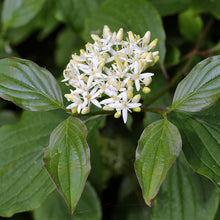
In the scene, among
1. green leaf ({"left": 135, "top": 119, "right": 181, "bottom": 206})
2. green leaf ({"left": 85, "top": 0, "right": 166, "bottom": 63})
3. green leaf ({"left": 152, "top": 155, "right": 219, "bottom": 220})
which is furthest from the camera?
green leaf ({"left": 85, "top": 0, "right": 166, "bottom": 63})

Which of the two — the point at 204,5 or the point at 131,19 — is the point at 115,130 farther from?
the point at 204,5

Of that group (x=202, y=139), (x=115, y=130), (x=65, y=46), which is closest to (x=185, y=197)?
(x=202, y=139)

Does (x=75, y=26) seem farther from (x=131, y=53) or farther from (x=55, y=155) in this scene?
(x=55, y=155)

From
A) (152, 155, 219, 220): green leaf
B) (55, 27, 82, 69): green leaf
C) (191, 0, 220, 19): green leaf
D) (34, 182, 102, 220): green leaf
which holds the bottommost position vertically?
(34, 182, 102, 220): green leaf

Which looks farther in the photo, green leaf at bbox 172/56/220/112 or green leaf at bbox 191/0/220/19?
green leaf at bbox 191/0/220/19

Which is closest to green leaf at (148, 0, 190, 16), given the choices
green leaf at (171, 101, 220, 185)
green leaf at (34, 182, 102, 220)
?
green leaf at (171, 101, 220, 185)

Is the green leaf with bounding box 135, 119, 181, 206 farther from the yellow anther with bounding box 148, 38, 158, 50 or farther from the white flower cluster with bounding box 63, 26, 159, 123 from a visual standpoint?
the yellow anther with bounding box 148, 38, 158, 50

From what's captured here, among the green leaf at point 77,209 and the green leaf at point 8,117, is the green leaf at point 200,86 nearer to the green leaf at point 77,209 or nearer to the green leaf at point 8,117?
the green leaf at point 77,209
